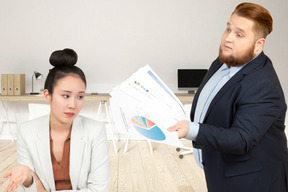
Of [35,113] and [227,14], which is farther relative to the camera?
[227,14]

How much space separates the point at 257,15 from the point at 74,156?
0.97 meters

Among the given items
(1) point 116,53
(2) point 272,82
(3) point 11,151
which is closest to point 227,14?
(1) point 116,53

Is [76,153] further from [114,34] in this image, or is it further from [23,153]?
[114,34]

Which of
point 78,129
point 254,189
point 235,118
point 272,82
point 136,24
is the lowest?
point 254,189

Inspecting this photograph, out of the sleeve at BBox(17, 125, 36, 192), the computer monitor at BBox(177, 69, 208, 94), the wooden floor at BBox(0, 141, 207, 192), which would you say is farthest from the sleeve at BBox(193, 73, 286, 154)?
the computer monitor at BBox(177, 69, 208, 94)

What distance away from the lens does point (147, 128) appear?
126 centimetres

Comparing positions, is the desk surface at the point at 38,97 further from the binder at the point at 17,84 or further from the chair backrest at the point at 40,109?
the chair backrest at the point at 40,109

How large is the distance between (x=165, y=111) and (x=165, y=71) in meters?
4.51

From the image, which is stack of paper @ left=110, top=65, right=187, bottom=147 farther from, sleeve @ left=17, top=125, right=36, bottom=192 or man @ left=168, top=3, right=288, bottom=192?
sleeve @ left=17, top=125, right=36, bottom=192

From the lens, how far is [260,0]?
→ 18.9 ft

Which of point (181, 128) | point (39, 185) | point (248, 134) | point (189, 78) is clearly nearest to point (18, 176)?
point (39, 185)

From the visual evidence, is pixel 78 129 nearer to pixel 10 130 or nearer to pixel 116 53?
pixel 116 53

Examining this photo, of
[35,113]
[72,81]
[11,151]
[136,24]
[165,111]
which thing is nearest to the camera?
[165,111]

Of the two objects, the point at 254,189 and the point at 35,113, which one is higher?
the point at 254,189
